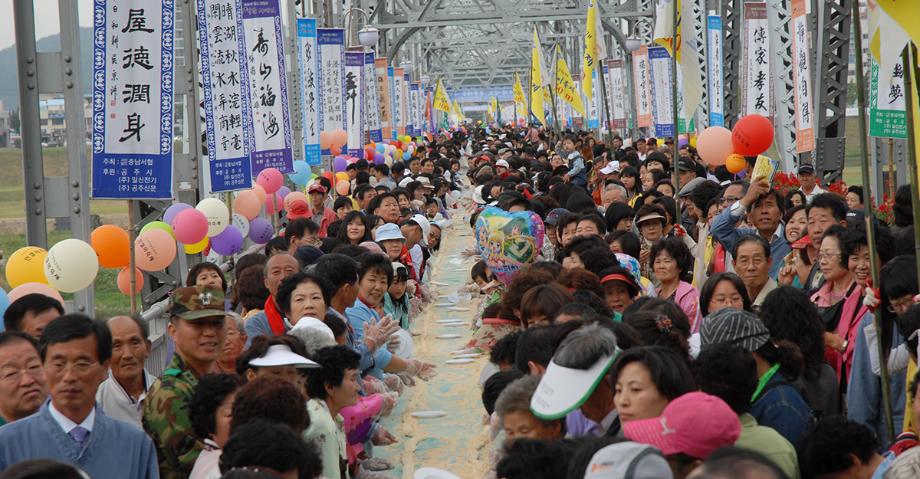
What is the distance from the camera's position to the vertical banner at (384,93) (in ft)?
96.6

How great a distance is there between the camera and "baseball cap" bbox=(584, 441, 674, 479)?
3.04 m

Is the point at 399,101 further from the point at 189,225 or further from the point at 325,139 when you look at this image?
the point at 189,225

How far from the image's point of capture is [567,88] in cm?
2511

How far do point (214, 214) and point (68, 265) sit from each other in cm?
343

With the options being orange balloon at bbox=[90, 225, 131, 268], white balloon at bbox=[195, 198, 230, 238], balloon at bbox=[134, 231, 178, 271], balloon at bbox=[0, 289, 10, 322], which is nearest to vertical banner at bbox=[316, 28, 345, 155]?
white balloon at bbox=[195, 198, 230, 238]

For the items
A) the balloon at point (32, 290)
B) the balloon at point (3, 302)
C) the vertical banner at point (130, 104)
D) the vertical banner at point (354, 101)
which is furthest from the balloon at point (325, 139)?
the balloon at point (3, 302)

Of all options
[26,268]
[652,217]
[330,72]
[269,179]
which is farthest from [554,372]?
[330,72]

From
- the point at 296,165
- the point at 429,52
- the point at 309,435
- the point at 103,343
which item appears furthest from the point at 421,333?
the point at 429,52

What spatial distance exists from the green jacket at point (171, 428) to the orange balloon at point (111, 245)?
314cm

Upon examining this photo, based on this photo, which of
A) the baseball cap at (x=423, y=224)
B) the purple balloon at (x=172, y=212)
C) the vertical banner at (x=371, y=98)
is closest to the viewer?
the purple balloon at (x=172, y=212)

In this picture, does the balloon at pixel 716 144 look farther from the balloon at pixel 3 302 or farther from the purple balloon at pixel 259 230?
the balloon at pixel 3 302

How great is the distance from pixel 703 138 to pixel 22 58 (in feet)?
26.5

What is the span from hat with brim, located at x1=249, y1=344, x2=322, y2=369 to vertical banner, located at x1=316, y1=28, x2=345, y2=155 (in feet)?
43.9

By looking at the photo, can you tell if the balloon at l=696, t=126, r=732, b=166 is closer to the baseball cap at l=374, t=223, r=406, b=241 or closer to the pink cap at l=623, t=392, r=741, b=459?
the baseball cap at l=374, t=223, r=406, b=241
